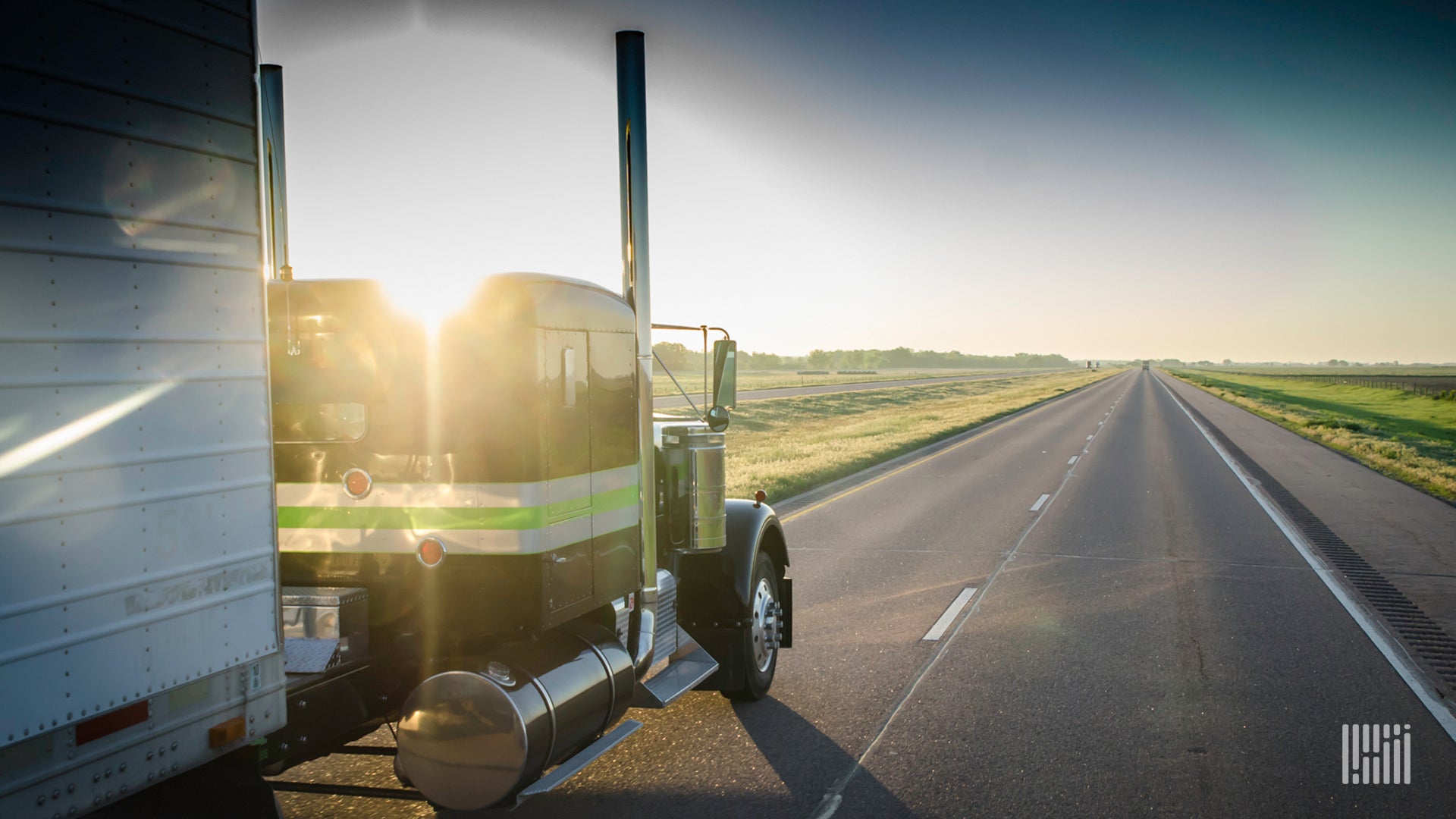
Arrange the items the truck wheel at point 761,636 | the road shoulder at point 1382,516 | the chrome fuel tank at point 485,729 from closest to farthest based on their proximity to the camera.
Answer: the chrome fuel tank at point 485,729
the truck wheel at point 761,636
the road shoulder at point 1382,516

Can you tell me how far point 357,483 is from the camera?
389 cm

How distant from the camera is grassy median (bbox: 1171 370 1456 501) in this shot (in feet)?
63.3

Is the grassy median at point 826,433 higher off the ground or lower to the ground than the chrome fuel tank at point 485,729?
lower

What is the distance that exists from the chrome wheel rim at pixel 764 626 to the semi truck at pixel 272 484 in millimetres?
167

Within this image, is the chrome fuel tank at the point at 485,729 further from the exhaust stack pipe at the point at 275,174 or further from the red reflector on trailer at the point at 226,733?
the exhaust stack pipe at the point at 275,174

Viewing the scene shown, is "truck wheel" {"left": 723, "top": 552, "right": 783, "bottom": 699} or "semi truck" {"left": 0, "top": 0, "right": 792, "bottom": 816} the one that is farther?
"truck wheel" {"left": 723, "top": 552, "right": 783, "bottom": 699}

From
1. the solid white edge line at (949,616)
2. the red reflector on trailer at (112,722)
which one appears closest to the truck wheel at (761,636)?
the solid white edge line at (949,616)

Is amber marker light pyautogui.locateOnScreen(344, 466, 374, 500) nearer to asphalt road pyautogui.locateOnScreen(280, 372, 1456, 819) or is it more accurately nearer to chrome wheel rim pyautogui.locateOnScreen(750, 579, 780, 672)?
asphalt road pyautogui.locateOnScreen(280, 372, 1456, 819)

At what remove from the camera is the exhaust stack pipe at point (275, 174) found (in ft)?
14.1

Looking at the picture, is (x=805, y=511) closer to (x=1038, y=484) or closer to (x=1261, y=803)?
(x=1038, y=484)

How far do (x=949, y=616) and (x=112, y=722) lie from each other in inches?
262

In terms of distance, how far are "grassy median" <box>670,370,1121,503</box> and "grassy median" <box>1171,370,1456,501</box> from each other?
10601 mm

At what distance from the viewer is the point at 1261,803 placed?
14.8 feet

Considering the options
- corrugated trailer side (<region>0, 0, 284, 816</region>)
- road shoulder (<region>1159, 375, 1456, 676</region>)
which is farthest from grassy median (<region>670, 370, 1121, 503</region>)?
road shoulder (<region>1159, 375, 1456, 676</region>)
